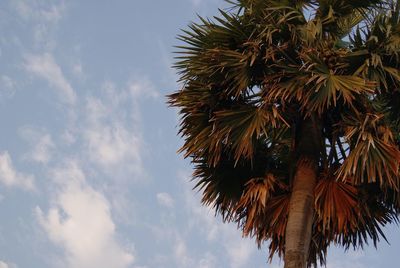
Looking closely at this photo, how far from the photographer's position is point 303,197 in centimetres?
745

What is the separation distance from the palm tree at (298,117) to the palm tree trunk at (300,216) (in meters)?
0.01

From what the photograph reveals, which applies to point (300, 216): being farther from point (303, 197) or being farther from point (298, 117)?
point (298, 117)

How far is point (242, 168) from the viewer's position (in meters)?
8.48

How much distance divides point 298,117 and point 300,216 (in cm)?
148

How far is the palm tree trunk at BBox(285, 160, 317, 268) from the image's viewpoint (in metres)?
6.98

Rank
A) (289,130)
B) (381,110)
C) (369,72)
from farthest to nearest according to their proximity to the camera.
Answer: (289,130)
(381,110)
(369,72)

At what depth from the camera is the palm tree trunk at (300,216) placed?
6980 mm

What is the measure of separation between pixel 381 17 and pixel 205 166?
2994 mm

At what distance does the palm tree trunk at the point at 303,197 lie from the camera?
702 centimetres

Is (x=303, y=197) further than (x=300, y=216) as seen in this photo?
Yes

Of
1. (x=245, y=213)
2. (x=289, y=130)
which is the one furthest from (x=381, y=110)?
(x=245, y=213)

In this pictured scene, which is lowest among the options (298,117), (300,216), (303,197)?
(300,216)

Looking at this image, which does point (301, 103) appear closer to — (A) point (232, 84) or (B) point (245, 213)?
(A) point (232, 84)

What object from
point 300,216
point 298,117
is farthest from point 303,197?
point 298,117
